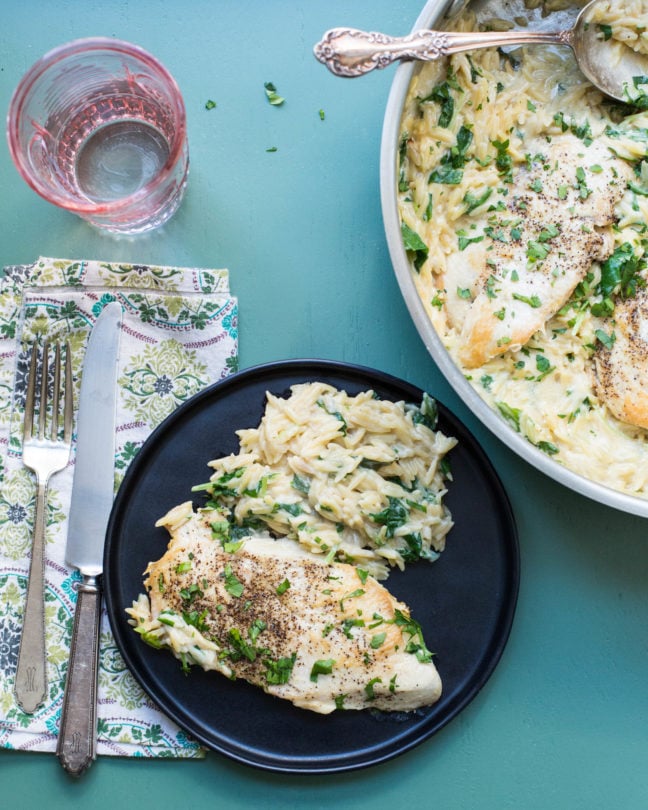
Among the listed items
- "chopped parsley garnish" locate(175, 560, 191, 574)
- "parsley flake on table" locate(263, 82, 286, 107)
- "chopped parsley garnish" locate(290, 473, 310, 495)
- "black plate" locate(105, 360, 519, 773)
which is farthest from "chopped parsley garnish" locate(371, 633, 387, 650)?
→ "parsley flake on table" locate(263, 82, 286, 107)

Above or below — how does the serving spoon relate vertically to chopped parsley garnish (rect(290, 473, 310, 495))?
above

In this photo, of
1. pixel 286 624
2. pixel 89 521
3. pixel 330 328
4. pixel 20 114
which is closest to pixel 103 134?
pixel 20 114

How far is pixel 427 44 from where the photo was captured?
202 centimetres

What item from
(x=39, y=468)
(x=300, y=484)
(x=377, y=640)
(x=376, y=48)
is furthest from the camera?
(x=39, y=468)

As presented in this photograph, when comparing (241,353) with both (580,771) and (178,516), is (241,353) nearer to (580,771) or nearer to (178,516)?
(178,516)

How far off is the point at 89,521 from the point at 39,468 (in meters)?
0.23

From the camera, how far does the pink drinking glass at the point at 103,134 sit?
236 centimetres

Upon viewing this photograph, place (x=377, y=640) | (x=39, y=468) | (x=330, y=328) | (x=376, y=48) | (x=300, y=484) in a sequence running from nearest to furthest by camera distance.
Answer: (x=376, y=48) → (x=377, y=640) → (x=300, y=484) → (x=39, y=468) → (x=330, y=328)

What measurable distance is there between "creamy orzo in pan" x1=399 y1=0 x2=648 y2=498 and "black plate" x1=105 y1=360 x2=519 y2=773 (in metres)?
0.27

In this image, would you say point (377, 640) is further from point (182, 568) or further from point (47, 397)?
point (47, 397)

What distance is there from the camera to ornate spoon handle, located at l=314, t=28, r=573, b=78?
1.99 metres

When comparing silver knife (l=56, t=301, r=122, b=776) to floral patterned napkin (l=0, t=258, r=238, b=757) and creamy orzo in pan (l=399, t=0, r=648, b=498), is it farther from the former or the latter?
creamy orzo in pan (l=399, t=0, r=648, b=498)

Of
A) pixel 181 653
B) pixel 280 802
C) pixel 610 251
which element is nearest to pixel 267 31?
pixel 610 251

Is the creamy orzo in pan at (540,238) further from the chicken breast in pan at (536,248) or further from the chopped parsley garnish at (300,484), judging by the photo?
the chopped parsley garnish at (300,484)
